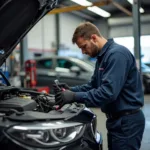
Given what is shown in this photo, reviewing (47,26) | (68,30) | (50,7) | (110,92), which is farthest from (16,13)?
→ (68,30)

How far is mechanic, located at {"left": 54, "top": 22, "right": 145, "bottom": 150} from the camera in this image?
221 cm

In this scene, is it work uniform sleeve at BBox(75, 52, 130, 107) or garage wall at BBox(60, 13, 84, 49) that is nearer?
work uniform sleeve at BBox(75, 52, 130, 107)

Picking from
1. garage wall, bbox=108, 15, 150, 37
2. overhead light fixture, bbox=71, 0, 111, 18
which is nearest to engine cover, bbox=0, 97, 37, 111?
overhead light fixture, bbox=71, 0, 111, 18

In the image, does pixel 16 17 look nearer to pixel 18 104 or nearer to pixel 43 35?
pixel 18 104

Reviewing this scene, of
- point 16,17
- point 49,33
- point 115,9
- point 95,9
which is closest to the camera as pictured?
point 16,17

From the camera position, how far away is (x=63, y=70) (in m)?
7.48

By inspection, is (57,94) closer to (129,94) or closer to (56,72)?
(129,94)

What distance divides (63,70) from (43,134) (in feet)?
18.5

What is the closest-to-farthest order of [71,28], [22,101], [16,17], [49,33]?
[22,101]
[16,17]
[49,33]
[71,28]

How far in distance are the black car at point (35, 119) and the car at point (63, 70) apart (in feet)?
14.2

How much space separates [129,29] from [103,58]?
15.0 m

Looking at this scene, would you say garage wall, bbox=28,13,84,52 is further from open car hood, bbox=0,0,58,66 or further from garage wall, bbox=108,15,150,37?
open car hood, bbox=0,0,58,66

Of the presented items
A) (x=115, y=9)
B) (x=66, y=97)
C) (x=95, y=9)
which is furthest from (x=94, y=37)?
(x=115, y=9)

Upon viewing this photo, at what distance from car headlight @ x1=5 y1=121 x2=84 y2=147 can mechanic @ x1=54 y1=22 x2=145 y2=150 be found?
344 mm
